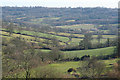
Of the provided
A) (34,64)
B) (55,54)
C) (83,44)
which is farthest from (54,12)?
(34,64)

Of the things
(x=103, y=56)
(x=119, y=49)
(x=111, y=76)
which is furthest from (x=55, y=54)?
(x=111, y=76)

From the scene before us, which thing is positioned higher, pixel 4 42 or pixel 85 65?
pixel 4 42

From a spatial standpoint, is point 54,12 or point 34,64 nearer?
point 34,64

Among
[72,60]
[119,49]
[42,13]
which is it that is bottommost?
[72,60]

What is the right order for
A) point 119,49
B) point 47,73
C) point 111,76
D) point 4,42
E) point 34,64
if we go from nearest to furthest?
point 111,76 → point 47,73 → point 34,64 → point 119,49 → point 4,42

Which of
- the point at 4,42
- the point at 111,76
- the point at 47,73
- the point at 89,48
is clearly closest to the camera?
the point at 111,76

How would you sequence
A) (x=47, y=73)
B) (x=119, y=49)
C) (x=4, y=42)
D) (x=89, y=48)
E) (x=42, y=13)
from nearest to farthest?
(x=47, y=73), (x=119, y=49), (x=4, y=42), (x=89, y=48), (x=42, y=13)

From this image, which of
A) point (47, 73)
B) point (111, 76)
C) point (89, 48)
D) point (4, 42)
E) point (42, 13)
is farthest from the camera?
point (42, 13)

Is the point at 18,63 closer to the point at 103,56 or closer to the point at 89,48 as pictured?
the point at 103,56

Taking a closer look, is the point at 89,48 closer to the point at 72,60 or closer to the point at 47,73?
the point at 72,60
